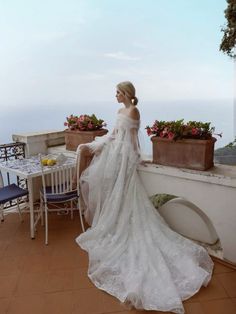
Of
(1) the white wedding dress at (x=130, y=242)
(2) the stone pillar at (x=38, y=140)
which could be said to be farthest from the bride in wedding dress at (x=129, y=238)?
(2) the stone pillar at (x=38, y=140)

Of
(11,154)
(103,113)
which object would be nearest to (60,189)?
(11,154)

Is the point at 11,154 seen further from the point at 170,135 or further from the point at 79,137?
the point at 170,135

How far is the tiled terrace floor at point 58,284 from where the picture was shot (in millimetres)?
1758

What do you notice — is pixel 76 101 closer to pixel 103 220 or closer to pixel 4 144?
pixel 4 144

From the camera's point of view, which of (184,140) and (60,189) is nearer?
(184,140)

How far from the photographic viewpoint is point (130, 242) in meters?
2.31

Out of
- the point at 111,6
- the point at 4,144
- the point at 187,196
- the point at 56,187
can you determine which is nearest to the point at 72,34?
the point at 111,6

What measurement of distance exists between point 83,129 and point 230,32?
1.95m

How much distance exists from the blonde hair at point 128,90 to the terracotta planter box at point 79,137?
0.68 metres

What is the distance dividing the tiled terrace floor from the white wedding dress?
0.24 feet

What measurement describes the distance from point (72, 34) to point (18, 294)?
3678 mm

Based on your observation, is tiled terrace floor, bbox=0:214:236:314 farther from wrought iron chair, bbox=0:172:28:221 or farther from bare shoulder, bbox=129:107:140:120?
bare shoulder, bbox=129:107:140:120

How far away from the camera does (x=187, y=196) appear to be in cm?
231

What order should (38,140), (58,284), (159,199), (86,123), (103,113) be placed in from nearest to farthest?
(58,284) < (159,199) < (86,123) < (103,113) < (38,140)
